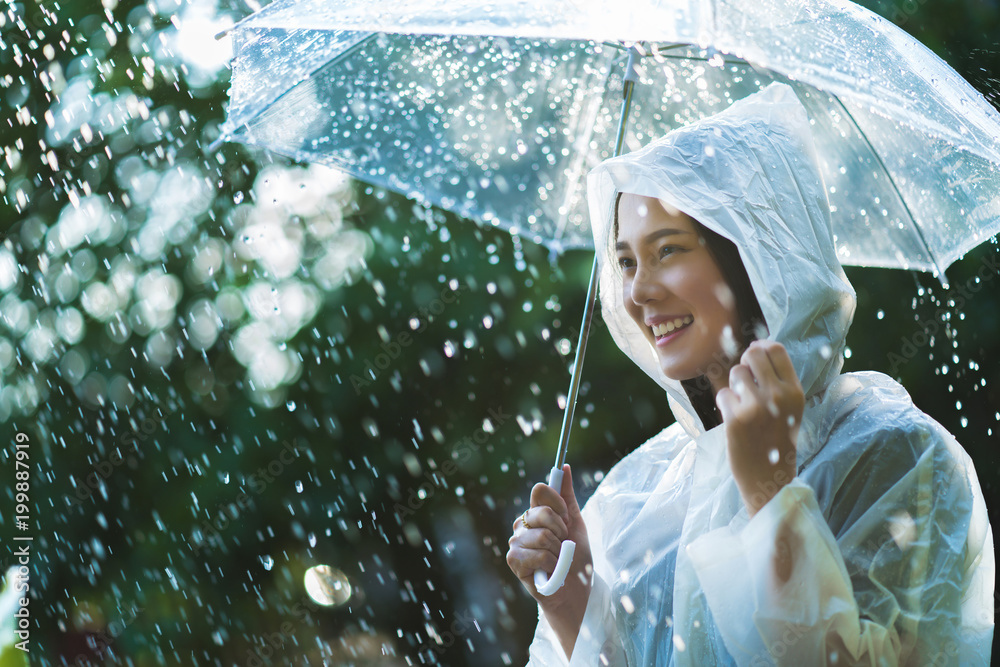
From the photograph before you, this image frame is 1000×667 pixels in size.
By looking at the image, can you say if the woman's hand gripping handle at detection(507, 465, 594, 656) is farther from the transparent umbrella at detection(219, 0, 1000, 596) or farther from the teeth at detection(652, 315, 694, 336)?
the teeth at detection(652, 315, 694, 336)

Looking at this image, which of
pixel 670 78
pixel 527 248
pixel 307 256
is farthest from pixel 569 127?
pixel 307 256

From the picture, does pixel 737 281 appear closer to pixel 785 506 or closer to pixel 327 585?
pixel 785 506

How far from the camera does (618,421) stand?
373 cm

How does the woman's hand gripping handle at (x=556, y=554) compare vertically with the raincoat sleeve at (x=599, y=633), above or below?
above

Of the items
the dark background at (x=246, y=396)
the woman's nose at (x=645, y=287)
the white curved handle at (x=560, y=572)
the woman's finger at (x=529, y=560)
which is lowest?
the dark background at (x=246, y=396)

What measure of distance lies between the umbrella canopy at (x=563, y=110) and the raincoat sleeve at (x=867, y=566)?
659mm

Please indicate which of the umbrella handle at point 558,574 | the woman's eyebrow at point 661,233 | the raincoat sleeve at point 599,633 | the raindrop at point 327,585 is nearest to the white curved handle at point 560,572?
the umbrella handle at point 558,574

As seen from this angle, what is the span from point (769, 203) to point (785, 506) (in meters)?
0.67

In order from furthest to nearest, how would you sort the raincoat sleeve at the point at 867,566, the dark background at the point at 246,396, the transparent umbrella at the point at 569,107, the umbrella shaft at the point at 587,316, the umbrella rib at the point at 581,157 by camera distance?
the dark background at the point at 246,396
the umbrella rib at the point at 581,157
the umbrella shaft at the point at 587,316
the transparent umbrella at the point at 569,107
the raincoat sleeve at the point at 867,566

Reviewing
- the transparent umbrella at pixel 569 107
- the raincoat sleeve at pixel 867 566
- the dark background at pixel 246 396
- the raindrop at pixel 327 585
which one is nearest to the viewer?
the raincoat sleeve at pixel 867 566

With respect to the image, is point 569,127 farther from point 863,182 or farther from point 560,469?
point 560,469

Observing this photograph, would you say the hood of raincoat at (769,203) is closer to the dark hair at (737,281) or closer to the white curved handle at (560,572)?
the dark hair at (737,281)

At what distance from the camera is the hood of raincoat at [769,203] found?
1.56 metres

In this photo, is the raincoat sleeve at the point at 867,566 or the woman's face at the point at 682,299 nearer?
the raincoat sleeve at the point at 867,566
